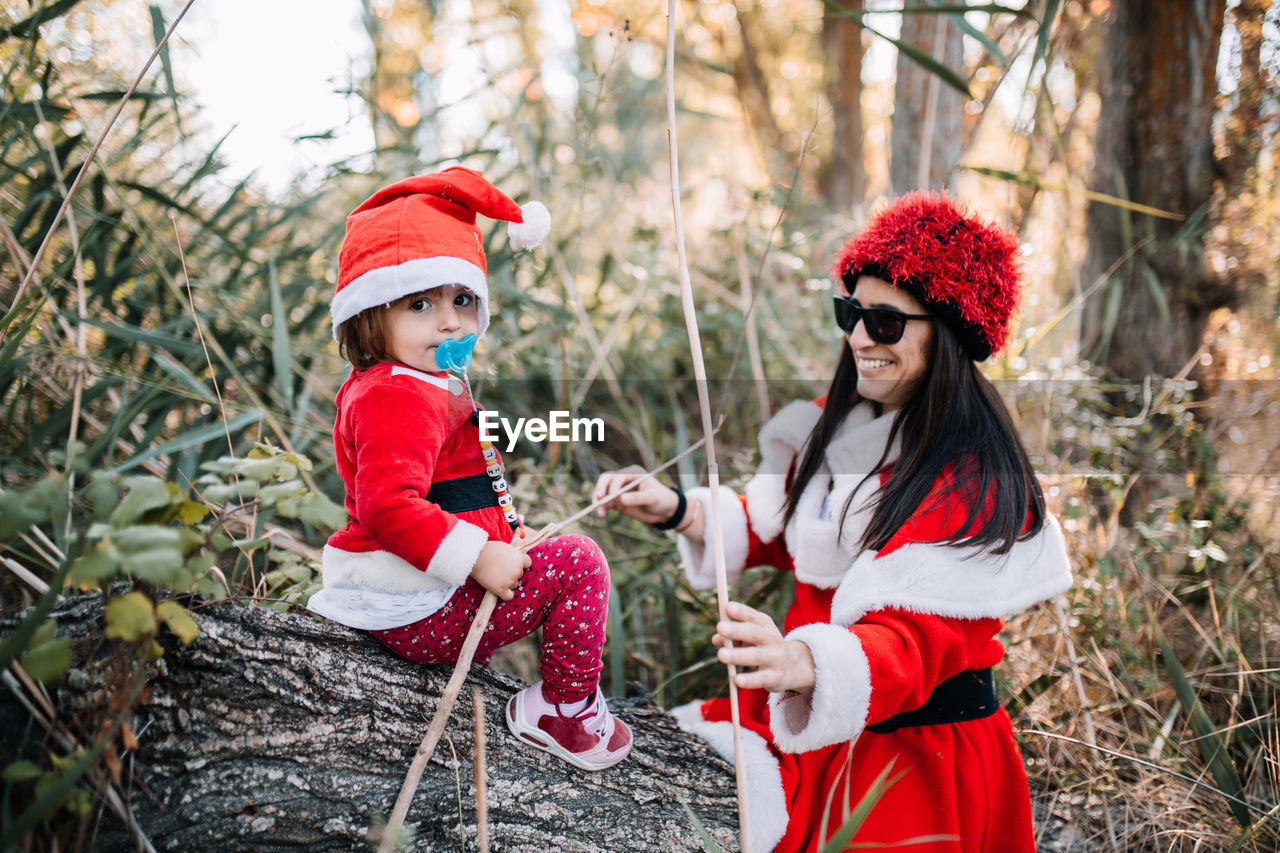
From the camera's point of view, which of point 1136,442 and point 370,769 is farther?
point 1136,442

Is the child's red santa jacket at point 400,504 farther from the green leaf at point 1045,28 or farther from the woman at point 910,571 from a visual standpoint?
the green leaf at point 1045,28

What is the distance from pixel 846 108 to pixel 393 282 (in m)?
5.85

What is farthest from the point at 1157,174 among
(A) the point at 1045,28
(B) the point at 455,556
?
(B) the point at 455,556

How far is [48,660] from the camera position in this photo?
0.78 metres

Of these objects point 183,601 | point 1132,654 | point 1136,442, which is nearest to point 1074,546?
point 1132,654

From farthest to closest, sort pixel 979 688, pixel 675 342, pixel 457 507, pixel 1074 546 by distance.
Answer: pixel 675 342, pixel 1074 546, pixel 979 688, pixel 457 507

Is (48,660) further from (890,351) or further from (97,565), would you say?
(890,351)

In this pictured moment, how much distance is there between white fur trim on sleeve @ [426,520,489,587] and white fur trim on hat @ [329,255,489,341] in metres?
0.36

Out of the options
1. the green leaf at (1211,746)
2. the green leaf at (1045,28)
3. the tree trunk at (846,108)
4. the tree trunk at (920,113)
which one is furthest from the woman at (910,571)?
the tree trunk at (846,108)

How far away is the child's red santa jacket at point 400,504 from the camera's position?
1064 millimetres

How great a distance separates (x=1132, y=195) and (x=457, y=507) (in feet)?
9.70

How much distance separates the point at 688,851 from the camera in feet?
3.95

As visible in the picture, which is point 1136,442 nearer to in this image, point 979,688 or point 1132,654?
point 1132,654

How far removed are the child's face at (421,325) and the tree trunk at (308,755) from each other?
1.47 feet
